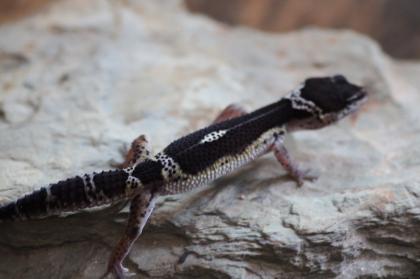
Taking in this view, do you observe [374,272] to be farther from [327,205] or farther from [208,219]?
[208,219]

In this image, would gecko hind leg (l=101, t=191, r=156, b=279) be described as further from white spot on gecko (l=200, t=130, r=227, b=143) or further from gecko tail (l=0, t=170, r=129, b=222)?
white spot on gecko (l=200, t=130, r=227, b=143)

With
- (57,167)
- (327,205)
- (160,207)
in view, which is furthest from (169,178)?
(327,205)

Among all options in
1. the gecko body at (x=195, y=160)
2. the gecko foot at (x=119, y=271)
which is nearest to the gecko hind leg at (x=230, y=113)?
Answer: the gecko body at (x=195, y=160)

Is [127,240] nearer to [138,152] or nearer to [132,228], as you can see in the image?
[132,228]

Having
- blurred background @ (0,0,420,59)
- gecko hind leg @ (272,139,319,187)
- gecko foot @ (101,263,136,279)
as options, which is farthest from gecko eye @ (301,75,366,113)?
blurred background @ (0,0,420,59)

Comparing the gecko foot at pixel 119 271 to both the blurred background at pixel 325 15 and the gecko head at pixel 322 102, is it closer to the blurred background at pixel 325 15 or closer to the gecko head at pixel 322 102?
the gecko head at pixel 322 102
